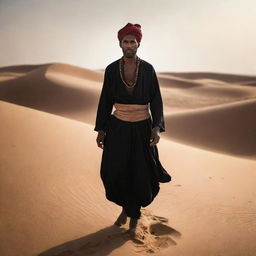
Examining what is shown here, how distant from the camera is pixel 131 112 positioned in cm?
362

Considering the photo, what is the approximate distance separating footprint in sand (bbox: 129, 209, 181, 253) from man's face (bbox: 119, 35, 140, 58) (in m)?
1.93

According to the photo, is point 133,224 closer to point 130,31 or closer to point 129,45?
point 129,45

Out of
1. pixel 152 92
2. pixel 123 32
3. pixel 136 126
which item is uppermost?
pixel 123 32

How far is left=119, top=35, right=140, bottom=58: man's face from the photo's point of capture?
354cm

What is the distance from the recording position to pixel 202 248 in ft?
11.4

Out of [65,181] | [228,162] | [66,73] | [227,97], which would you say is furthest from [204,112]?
[66,73]

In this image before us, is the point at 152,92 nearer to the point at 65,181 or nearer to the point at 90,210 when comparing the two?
the point at 90,210

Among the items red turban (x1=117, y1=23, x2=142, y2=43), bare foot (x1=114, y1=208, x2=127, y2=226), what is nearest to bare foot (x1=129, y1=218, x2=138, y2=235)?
bare foot (x1=114, y1=208, x2=127, y2=226)

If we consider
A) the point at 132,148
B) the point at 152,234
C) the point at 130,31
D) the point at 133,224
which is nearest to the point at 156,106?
the point at 132,148

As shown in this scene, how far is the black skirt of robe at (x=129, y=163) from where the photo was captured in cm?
363

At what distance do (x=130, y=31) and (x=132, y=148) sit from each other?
4.09 feet

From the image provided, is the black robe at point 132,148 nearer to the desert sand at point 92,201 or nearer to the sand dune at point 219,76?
the desert sand at point 92,201

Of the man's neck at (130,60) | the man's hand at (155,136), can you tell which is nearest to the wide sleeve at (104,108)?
the man's neck at (130,60)

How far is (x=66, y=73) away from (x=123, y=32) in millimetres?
26021
